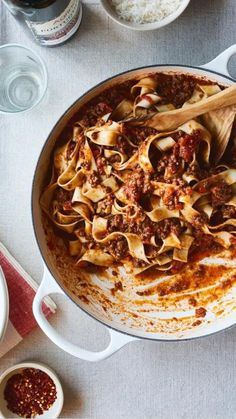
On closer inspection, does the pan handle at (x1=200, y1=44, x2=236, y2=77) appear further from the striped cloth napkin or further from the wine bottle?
the striped cloth napkin

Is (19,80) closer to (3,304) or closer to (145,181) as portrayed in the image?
(145,181)

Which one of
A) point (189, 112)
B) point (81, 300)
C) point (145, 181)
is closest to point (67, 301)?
point (81, 300)

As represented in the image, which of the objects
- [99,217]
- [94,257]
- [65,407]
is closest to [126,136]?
[99,217]

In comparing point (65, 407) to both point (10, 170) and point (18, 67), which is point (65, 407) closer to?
point (10, 170)

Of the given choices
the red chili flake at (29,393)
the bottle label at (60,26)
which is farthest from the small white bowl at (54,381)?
the bottle label at (60,26)

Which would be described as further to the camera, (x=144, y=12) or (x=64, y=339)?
(x=144, y=12)
